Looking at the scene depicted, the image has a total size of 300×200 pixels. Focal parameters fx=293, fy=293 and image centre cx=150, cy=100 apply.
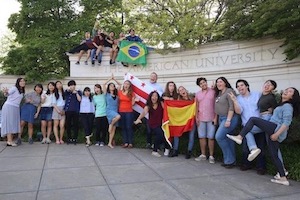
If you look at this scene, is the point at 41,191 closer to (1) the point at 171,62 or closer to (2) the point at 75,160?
(2) the point at 75,160

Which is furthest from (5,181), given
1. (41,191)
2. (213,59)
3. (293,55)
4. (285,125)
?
(213,59)

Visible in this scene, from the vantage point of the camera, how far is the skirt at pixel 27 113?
889cm

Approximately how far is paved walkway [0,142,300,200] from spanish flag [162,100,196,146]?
25.8 inches

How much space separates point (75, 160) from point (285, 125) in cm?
439

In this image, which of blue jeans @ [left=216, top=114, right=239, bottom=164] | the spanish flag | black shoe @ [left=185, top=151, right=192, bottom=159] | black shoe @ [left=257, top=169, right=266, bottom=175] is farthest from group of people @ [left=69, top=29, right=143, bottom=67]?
black shoe @ [left=257, top=169, right=266, bottom=175]

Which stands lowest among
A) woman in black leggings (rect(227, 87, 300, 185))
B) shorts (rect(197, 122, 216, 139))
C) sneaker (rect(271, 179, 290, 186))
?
sneaker (rect(271, 179, 290, 186))

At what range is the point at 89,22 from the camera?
15.1m

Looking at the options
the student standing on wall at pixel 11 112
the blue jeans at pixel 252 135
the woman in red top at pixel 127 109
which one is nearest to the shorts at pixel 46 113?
the student standing on wall at pixel 11 112

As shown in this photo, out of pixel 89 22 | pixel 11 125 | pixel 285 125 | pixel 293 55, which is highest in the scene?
pixel 89 22

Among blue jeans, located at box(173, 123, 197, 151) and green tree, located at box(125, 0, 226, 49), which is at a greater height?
green tree, located at box(125, 0, 226, 49)

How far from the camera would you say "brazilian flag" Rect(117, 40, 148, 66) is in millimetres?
12727

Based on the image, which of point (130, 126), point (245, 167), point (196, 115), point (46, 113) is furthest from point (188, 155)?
point (46, 113)

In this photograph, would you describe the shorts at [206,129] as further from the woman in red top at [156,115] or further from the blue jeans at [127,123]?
the blue jeans at [127,123]

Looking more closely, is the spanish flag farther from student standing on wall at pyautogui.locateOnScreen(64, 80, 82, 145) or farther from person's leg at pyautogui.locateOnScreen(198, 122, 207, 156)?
student standing on wall at pyautogui.locateOnScreen(64, 80, 82, 145)
